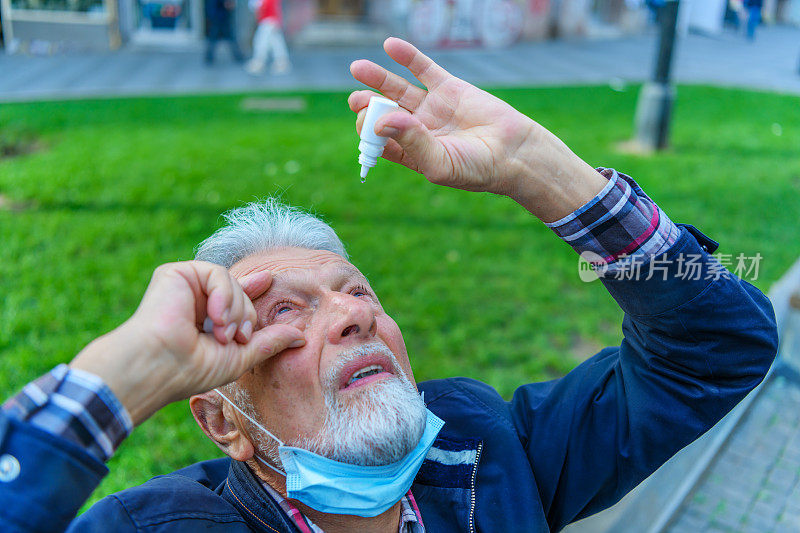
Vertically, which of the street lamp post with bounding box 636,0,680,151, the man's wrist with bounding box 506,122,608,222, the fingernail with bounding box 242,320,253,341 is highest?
the man's wrist with bounding box 506,122,608,222

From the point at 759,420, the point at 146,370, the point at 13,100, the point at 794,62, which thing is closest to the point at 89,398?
the point at 146,370

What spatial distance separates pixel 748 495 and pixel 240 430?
302cm

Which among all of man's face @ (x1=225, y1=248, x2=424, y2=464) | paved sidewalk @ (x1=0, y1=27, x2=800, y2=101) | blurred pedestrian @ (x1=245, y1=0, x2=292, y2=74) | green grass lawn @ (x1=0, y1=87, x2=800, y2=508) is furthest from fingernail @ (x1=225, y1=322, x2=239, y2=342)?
blurred pedestrian @ (x1=245, y1=0, x2=292, y2=74)

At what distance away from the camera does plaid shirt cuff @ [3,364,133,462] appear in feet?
4.23

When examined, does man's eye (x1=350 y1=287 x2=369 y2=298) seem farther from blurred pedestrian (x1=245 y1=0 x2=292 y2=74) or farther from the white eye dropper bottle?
blurred pedestrian (x1=245 y1=0 x2=292 y2=74)

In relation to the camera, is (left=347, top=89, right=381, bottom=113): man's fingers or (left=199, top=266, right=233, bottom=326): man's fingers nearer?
(left=199, top=266, right=233, bottom=326): man's fingers

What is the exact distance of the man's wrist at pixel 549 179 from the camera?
1.88m

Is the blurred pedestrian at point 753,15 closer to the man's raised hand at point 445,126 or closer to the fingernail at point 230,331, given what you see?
the man's raised hand at point 445,126

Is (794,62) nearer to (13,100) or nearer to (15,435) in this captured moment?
(13,100)

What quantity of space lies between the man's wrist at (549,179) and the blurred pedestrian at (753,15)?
47.6 feet

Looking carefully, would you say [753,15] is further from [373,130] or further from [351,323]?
[351,323]

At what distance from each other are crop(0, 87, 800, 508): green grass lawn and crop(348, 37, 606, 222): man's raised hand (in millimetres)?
2303

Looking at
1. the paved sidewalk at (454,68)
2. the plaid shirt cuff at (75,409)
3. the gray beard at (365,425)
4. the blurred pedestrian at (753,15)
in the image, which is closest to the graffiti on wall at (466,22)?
the paved sidewalk at (454,68)

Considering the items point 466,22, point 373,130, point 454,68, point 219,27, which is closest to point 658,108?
point 454,68
